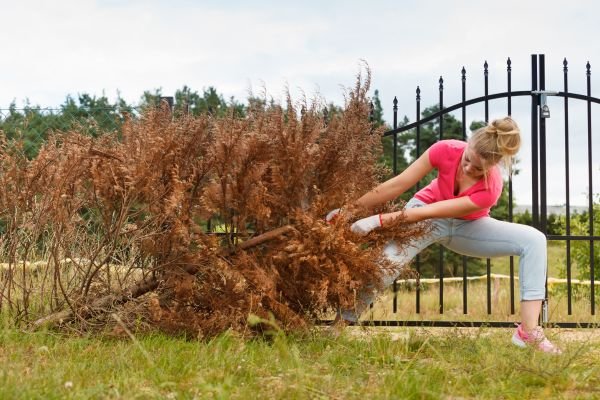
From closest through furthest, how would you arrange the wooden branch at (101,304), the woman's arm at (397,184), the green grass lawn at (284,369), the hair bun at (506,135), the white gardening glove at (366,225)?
the green grass lawn at (284,369)
the hair bun at (506,135)
the white gardening glove at (366,225)
the woman's arm at (397,184)
the wooden branch at (101,304)

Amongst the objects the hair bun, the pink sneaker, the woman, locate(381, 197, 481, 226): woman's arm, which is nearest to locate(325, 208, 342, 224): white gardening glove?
the woman

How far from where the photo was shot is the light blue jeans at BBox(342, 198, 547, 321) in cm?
470

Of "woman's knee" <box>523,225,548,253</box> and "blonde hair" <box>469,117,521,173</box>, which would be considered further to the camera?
"woman's knee" <box>523,225,548,253</box>

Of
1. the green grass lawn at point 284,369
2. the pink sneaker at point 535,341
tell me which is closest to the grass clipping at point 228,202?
the green grass lawn at point 284,369

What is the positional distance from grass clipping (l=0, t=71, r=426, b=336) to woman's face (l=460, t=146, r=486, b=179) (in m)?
0.47

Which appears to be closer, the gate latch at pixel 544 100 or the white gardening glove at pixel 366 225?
the white gardening glove at pixel 366 225

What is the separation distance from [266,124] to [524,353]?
2.11m

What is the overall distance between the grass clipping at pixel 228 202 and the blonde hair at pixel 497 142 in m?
0.63

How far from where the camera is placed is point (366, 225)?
15.0ft

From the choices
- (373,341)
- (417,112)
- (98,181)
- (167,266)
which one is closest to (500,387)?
(373,341)

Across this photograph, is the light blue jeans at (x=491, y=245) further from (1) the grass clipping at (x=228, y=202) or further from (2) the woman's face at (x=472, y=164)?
(2) the woman's face at (x=472, y=164)

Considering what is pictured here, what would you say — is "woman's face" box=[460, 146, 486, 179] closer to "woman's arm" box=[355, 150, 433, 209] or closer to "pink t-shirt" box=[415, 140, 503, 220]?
"pink t-shirt" box=[415, 140, 503, 220]

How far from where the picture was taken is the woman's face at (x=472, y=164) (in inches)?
177

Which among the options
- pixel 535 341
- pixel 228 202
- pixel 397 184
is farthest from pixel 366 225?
pixel 535 341
